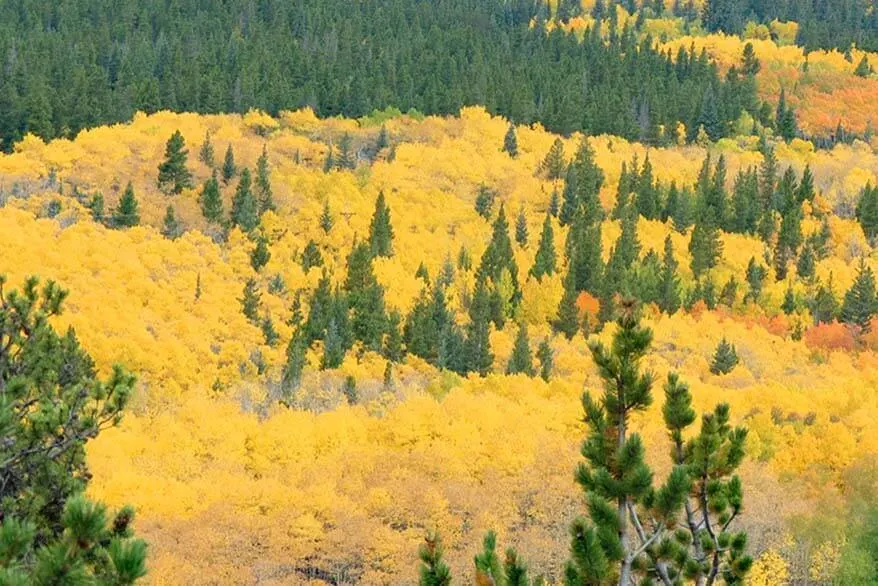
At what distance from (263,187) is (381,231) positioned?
1122 cm

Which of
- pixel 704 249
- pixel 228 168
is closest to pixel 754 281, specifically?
pixel 704 249

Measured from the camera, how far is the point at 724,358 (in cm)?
9406

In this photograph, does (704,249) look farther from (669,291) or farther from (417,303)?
(417,303)

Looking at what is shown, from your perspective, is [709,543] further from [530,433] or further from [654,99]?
[654,99]

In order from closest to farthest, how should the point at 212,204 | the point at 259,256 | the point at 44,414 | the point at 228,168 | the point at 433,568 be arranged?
the point at 433,568 → the point at 44,414 → the point at 259,256 → the point at 212,204 → the point at 228,168

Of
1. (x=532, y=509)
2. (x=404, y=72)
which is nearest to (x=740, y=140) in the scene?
(x=404, y=72)

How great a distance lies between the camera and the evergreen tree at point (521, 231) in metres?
110

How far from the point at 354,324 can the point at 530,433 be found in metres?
19.1

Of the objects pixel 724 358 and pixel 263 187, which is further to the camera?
pixel 263 187

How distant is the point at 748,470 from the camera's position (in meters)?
72.0

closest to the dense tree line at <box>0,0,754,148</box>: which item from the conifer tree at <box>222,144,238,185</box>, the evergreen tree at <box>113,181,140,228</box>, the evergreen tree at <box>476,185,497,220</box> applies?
the conifer tree at <box>222,144,238,185</box>

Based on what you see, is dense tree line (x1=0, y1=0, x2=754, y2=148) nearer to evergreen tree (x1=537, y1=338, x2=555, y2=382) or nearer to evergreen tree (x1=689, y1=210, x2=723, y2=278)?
evergreen tree (x1=689, y1=210, x2=723, y2=278)

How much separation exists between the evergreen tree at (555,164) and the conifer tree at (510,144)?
236 inches

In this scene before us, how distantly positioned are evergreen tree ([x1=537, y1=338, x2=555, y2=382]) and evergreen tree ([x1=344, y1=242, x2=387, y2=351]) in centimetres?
1173
